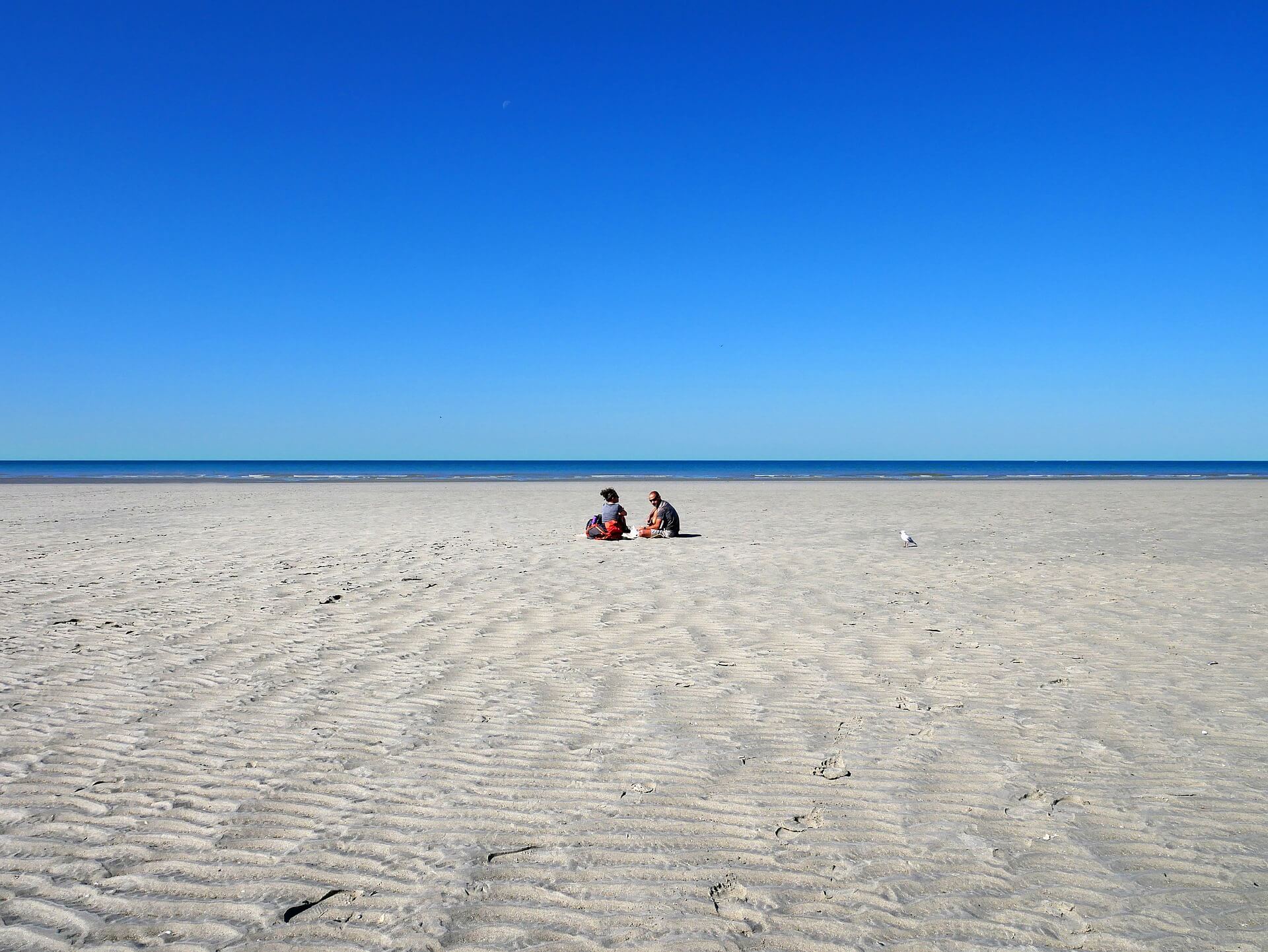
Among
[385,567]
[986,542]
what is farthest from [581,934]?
[986,542]

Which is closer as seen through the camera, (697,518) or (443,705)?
(443,705)

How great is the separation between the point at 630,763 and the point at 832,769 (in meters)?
1.08

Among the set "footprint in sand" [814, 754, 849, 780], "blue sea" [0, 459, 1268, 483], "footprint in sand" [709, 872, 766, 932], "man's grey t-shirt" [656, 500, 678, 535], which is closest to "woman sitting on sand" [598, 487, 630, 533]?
"man's grey t-shirt" [656, 500, 678, 535]

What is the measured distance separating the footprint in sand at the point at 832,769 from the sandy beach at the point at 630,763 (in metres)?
0.03

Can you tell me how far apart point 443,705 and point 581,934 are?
8.19 ft

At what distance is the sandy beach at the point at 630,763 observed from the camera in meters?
2.84

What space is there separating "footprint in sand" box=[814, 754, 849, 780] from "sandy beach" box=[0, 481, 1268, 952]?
3 cm

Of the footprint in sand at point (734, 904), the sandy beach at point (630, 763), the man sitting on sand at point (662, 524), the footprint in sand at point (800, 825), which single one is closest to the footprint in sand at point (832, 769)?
the sandy beach at point (630, 763)

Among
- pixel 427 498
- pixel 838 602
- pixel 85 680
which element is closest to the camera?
pixel 85 680

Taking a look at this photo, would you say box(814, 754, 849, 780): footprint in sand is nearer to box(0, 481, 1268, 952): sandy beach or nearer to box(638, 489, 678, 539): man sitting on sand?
box(0, 481, 1268, 952): sandy beach

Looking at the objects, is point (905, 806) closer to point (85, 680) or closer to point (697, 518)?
point (85, 680)

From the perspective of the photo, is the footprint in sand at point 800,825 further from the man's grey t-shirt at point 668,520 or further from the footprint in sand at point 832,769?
the man's grey t-shirt at point 668,520

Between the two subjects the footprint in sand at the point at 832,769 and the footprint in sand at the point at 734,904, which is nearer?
the footprint in sand at the point at 734,904

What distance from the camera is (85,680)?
5.39 metres
